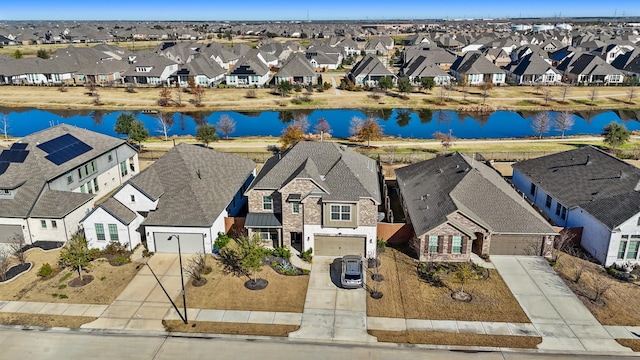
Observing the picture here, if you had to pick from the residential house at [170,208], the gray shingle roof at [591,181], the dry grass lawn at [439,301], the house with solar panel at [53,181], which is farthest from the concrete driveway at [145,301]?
the gray shingle roof at [591,181]

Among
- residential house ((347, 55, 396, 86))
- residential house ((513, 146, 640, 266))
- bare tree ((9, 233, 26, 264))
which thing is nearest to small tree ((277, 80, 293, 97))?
residential house ((347, 55, 396, 86))

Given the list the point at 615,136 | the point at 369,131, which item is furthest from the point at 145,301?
the point at 615,136

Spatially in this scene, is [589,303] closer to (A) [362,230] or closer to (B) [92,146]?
(A) [362,230]

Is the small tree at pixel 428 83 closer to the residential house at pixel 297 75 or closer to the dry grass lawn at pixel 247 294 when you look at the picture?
the residential house at pixel 297 75

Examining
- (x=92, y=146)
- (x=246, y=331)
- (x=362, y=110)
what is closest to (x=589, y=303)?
(x=246, y=331)

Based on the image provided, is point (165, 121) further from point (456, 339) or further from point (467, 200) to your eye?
point (456, 339)

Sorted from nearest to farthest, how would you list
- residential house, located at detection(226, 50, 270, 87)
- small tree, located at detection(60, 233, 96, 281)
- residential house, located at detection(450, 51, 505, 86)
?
small tree, located at detection(60, 233, 96, 281) → residential house, located at detection(450, 51, 505, 86) → residential house, located at detection(226, 50, 270, 87)

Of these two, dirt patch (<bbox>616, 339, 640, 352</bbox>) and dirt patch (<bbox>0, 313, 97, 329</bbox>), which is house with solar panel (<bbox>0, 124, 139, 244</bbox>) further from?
dirt patch (<bbox>616, 339, 640, 352</bbox>)
